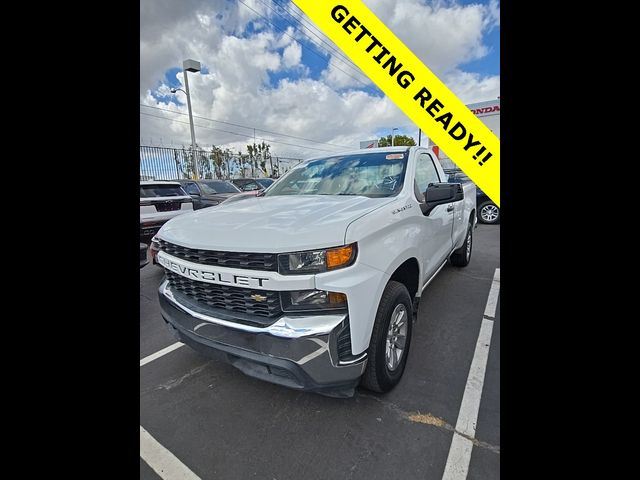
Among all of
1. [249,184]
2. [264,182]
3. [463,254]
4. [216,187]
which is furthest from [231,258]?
[264,182]

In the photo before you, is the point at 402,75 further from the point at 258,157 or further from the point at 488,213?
the point at 258,157

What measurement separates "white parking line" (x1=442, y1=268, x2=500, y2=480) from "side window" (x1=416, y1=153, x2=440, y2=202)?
1.51m

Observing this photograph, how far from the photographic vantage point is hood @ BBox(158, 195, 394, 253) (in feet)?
5.36

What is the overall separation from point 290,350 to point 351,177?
6.18ft

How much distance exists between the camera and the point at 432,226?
9.45 feet

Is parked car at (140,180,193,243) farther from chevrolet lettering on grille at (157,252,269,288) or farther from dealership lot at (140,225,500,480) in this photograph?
chevrolet lettering on grille at (157,252,269,288)

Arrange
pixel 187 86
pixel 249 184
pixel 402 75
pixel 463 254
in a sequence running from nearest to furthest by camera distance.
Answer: pixel 402 75 → pixel 463 254 → pixel 249 184 → pixel 187 86

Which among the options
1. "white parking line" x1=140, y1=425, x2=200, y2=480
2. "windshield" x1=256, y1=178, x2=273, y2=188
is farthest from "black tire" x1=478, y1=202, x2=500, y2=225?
"white parking line" x1=140, y1=425, x2=200, y2=480

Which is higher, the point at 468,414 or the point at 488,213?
the point at 488,213

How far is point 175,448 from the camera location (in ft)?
6.14

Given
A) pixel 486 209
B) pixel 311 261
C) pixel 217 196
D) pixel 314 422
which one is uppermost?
pixel 217 196
